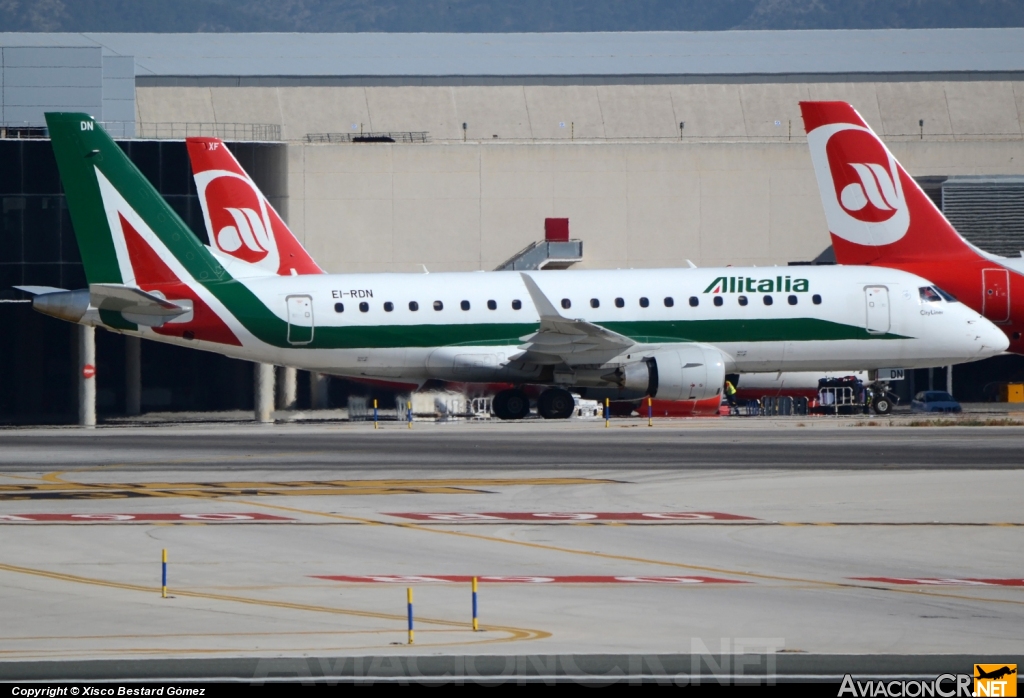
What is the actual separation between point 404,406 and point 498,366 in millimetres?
8650

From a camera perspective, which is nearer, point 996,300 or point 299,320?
point 299,320

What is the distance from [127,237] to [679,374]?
57.7 ft

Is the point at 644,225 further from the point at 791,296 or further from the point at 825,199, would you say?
the point at 791,296

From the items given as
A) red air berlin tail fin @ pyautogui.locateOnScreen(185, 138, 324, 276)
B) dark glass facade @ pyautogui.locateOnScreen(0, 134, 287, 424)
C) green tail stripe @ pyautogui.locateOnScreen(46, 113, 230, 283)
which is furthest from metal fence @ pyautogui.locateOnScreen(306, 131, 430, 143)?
green tail stripe @ pyautogui.locateOnScreen(46, 113, 230, 283)

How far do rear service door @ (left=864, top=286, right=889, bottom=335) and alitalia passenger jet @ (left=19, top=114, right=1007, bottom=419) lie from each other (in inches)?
1.8

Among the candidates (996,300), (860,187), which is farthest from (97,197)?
(996,300)

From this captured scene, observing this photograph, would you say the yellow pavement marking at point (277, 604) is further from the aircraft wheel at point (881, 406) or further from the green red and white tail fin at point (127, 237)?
the aircraft wheel at point (881, 406)

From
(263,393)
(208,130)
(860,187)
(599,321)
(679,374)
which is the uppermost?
(208,130)

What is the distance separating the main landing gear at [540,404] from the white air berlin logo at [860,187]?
1625 cm

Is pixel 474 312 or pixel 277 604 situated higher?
pixel 474 312

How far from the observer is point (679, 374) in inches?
1654

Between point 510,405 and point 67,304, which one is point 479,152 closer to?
point 510,405

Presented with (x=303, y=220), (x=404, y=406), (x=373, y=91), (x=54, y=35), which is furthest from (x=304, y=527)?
(x=54, y=35)

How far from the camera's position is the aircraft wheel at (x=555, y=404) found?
4516 cm
